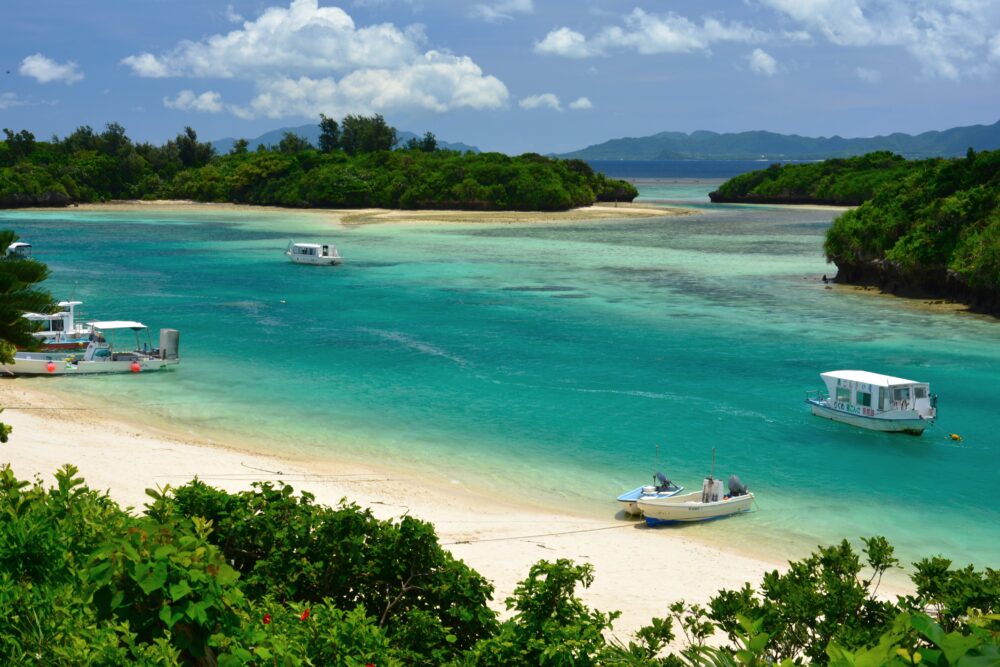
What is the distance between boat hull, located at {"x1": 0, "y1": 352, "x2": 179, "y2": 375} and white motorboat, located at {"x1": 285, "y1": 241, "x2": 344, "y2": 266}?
34332mm

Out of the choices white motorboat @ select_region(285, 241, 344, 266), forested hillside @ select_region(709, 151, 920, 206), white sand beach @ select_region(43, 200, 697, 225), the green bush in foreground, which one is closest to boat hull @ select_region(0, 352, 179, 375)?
the green bush in foreground

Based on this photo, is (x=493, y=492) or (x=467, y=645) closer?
(x=467, y=645)

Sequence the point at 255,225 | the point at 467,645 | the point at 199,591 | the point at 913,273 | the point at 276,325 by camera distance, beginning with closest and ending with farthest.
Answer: the point at 199,591
the point at 467,645
the point at 276,325
the point at 913,273
the point at 255,225

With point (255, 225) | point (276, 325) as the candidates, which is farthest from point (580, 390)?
point (255, 225)

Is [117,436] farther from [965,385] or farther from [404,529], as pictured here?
[965,385]

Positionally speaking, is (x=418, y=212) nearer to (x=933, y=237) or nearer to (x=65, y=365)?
(x=933, y=237)

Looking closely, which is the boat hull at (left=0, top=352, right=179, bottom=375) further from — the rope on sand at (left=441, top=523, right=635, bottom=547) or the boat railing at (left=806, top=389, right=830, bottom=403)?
the boat railing at (left=806, top=389, right=830, bottom=403)

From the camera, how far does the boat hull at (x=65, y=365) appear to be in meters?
35.8

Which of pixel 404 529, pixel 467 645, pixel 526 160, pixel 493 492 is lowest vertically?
pixel 493 492

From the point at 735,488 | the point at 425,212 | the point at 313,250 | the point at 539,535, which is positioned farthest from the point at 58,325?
the point at 425,212

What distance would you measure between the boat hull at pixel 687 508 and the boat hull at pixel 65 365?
22.5m

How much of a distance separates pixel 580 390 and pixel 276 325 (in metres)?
18.8

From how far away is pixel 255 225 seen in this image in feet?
364

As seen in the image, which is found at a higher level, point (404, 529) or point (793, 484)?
point (404, 529)
